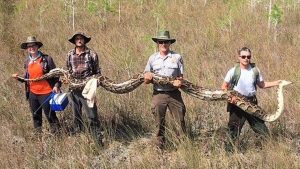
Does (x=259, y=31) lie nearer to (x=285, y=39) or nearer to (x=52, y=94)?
(x=285, y=39)

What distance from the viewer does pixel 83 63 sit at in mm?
5113

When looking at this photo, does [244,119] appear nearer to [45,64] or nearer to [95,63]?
[95,63]

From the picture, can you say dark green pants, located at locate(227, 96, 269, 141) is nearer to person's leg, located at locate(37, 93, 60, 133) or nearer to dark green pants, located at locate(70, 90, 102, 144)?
dark green pants, located at locate(70, 90, 102, 144)

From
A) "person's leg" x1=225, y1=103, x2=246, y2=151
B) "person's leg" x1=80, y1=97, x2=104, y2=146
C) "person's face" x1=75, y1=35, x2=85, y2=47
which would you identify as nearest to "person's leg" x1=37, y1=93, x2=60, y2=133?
"person's leg" x1=80, y1=97, x2=104, y2=146

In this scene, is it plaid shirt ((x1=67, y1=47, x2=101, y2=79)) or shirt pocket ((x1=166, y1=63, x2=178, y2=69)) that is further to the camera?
plaid shirt ((x1=67, y1=47, x2=101, y2=79))

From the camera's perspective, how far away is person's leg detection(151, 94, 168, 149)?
15.7 ft

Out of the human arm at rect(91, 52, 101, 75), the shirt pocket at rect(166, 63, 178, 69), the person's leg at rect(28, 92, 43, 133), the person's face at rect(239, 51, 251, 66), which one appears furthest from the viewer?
the person's leg at rect(28, 92, 43, 133)

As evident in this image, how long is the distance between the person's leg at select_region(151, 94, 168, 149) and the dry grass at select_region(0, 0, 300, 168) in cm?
14

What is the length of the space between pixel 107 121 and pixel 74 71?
114 centimetres

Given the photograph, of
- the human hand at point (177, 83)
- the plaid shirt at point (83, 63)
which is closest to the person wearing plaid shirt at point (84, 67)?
the plaid shirt at point (83, 63)

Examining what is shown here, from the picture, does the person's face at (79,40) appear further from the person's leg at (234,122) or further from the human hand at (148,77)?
the person's leg at (234,122)

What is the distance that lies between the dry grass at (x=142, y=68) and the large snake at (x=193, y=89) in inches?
20.1

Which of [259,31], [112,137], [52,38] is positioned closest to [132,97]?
[112,137]

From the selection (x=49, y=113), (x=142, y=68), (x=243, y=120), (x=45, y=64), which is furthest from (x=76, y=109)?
(x=142, y=68)
